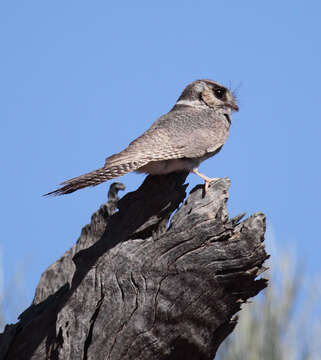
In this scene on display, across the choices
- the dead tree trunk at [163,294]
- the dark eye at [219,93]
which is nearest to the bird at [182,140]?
the dark eye at [219,93]

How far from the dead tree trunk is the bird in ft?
1.88

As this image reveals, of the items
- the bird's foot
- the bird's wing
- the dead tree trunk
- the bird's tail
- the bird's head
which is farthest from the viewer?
the bird's head

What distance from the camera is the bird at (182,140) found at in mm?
5035

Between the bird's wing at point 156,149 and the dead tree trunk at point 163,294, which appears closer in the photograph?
the dead tree trunk at point 163,294

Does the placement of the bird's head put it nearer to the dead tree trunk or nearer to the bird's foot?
the bird's foot

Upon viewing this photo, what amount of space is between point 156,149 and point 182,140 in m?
0.35

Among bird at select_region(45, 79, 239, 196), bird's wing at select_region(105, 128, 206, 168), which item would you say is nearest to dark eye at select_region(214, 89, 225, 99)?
bird at select_region(45, 79, 239, 196)

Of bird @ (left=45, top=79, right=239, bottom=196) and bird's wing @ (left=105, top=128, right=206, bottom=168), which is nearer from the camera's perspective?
bird @ (left=45, top=79, right=239, bottom=196)

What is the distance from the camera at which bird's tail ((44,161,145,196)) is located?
4465mm

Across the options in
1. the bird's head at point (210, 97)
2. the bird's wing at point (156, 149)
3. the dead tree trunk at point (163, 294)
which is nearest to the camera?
the dead tree trunk at point (163, 294)

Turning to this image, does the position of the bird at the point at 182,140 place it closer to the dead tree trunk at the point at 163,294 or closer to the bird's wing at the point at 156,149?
the bird's wing at the point at 156,149

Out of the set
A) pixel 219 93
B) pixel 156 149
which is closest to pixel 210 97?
pixel 219 93

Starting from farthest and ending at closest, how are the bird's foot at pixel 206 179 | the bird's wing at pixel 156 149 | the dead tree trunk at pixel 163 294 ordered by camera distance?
the bird's wing at pixel 156 149, the bird's foot at pixel 206 179, the dead tree trunk at pixel 163 294

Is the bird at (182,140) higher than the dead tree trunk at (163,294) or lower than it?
higher
